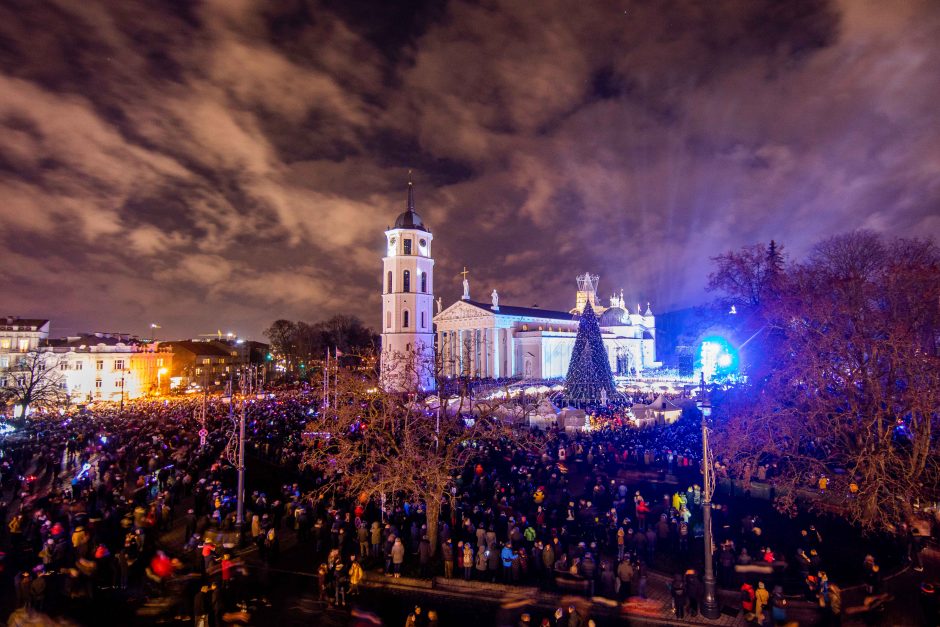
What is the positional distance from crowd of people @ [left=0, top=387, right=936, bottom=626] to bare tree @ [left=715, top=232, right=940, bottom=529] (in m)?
2.19

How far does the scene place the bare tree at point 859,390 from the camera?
13.9 meters

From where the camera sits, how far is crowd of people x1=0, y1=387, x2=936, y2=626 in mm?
11359

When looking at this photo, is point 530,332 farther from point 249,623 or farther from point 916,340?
point 249,623

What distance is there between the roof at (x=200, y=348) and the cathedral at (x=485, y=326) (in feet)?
148

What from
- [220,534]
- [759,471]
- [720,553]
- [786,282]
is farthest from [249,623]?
[786,282]

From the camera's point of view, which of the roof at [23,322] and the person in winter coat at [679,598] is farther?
the roof at [23,322]

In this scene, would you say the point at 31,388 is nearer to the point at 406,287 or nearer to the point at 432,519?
the point at 406,287

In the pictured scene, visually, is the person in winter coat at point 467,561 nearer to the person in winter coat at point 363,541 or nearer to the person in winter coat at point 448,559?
the person in winter coat at point 448,559

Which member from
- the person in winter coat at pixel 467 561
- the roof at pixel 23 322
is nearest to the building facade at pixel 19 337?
the roof at pixel 23 322

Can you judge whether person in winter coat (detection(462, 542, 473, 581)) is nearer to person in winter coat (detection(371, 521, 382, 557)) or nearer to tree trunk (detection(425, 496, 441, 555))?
tree trunk (detection(425, 496, 441, 555))

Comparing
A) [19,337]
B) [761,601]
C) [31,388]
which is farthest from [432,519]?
[19,337]

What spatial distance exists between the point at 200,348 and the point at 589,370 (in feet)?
282

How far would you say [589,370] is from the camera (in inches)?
1528

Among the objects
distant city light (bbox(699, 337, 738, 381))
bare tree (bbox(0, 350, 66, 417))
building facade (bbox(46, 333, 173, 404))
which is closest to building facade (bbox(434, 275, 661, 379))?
distant city light (bbox(699, 337, 738, 381))
